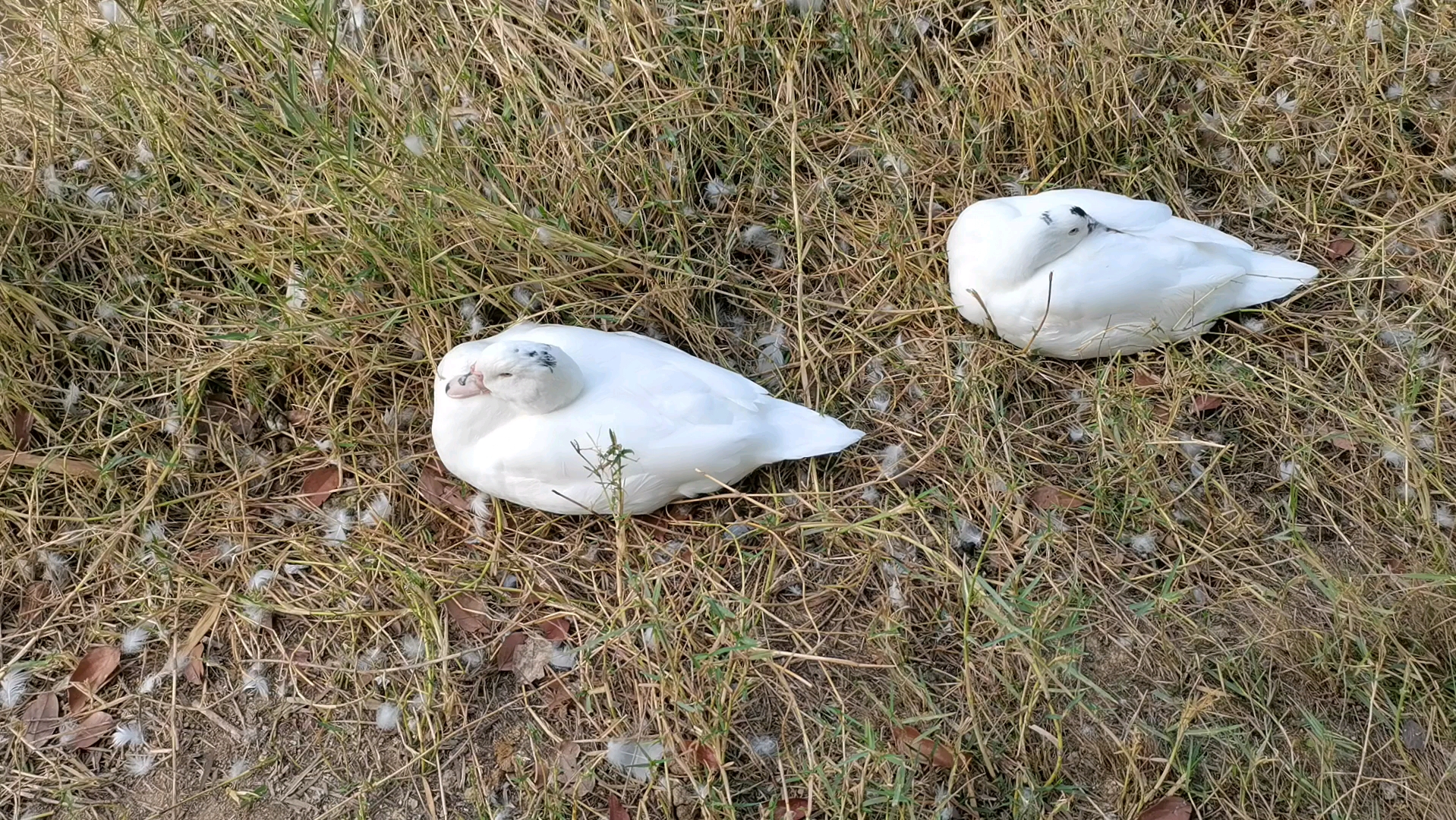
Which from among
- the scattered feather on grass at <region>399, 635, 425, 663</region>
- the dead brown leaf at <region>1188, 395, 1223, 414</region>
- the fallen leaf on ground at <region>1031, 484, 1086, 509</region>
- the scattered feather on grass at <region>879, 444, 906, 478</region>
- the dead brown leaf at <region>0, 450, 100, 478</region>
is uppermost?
the dead brown leaf at <region>0, 450, 100, 478</region>

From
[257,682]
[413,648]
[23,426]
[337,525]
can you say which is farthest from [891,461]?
[23,426]

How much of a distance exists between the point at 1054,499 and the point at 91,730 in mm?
2149

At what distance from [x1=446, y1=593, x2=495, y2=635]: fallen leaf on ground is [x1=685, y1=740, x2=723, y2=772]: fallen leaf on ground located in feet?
1.69

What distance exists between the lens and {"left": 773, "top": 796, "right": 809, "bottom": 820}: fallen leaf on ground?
5.66ft

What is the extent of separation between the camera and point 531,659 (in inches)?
75.0

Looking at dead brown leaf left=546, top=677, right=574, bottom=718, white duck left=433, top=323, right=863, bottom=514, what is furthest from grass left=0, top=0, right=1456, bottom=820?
white duck left=433, top=323, right=863, bottom=514

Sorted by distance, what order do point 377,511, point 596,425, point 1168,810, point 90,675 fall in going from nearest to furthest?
point 1168,810, point 596,425, point 90,675, point 377,511

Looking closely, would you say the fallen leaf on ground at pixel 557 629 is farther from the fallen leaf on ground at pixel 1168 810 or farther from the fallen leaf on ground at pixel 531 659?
the fallen leaf on ground at pixel 1168 810

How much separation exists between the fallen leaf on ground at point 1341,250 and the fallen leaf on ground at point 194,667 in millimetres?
2872

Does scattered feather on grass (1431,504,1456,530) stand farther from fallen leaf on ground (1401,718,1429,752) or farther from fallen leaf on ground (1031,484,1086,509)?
fallen leaf on ground (1031,484,1086,509)

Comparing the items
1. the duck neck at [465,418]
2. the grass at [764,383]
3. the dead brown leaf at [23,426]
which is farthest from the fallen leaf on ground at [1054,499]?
the dead brown leaf at [23,426]

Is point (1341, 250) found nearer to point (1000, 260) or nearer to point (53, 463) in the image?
point (1000, 260)

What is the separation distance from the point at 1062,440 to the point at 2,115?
290cm

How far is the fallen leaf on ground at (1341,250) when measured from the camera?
7.45 feet
